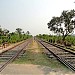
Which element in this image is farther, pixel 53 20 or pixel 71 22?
pixel 53 20

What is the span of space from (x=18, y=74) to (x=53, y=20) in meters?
78.4

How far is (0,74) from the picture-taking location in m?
10.2

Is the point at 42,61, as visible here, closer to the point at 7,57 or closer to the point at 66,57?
the point at 66,57

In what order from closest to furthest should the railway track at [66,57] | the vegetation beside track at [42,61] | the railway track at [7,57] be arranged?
the vegetation beside track at [42,61] → the railway track at [66,57] → the railway track at [7,57]

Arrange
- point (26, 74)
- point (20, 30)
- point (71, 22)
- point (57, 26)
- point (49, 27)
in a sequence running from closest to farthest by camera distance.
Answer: point (26, 74)
point (71, 22)
point (57, 26)
point (49, 27)
point (20, 30)

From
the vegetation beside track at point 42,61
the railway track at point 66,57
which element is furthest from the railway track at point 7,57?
the railway track at point 66,57

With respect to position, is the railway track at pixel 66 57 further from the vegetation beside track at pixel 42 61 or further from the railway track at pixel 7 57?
the railway track at pixel 7 57

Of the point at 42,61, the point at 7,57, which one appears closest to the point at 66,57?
the point at 42,61

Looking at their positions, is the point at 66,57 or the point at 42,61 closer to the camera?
the point at 42,61

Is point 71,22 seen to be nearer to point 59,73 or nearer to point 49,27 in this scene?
point 49,27

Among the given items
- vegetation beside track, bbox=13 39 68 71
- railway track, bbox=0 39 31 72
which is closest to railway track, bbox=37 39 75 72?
vegetation beside track, bbox=13 39 68 71

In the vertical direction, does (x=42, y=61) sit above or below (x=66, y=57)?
above

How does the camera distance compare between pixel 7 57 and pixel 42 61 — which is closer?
pixel 42 61

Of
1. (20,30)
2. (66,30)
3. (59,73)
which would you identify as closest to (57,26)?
(66,30)
